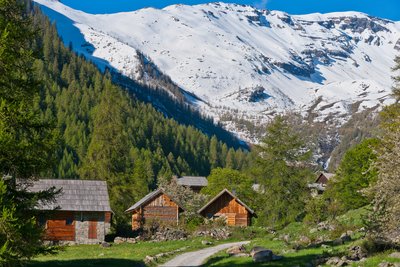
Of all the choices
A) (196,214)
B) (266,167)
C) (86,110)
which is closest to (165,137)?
(86,110)

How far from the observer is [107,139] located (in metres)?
70.3

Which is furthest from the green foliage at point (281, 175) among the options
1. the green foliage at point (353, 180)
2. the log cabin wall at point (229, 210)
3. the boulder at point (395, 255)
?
the boulder at point (395, 255)

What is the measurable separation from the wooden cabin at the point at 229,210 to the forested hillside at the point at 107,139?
11006 mm

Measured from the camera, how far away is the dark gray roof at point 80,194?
56.3 metres

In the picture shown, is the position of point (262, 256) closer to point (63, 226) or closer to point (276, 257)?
point (276, 257)

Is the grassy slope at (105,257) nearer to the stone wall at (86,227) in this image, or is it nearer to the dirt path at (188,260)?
the dirt path at (188,260)

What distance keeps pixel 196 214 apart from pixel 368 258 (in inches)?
1954

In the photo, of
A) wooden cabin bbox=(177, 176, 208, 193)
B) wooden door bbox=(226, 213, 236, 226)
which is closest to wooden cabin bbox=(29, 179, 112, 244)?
wooden door bbox=(226, 213, 236, 226)

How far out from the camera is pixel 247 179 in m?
97.2

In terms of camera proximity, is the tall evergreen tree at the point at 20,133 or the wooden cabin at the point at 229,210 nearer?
the tall evergreen tree at the point at 20,133

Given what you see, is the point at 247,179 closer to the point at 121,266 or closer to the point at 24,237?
the point at 121,266

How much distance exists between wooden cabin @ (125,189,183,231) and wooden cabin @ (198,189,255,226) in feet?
24.7

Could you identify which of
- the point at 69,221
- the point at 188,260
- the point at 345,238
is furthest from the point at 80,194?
the point at 345,238

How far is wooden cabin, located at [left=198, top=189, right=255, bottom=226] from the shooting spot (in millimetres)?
75312
